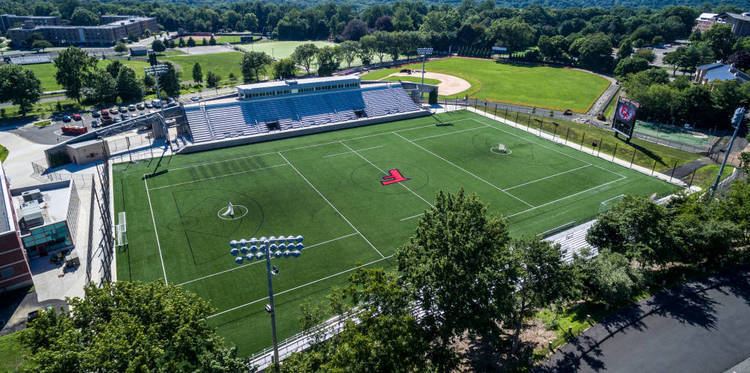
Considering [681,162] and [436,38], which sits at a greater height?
[436,38]

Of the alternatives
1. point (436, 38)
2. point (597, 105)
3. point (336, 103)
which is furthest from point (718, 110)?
point (436, 38)

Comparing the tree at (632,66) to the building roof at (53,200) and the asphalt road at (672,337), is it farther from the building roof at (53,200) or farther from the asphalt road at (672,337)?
the building roof at (53,200)

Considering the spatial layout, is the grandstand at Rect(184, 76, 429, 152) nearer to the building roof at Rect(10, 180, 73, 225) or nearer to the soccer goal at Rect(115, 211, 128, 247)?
the building roof at Rect(10, 180, 73, 225)

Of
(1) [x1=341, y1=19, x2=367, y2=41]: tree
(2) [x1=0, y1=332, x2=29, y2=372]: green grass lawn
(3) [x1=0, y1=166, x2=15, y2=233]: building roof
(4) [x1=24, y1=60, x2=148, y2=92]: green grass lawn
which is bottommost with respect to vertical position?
(2) [x1=0, y1=332, x2=29, y2=372]: green grass lawn

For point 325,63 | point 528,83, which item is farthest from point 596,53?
point 325,63

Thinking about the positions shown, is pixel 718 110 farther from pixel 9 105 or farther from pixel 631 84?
pixel 9 105

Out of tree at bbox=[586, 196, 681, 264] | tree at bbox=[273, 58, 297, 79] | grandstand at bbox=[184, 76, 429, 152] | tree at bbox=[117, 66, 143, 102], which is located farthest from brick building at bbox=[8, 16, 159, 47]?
tree at bbox=[586, 196, 681, 264]
